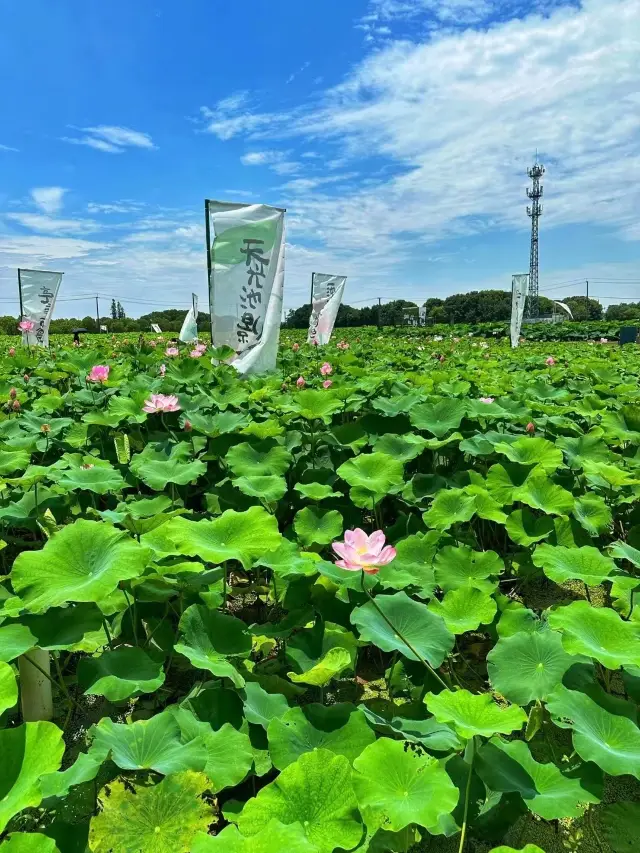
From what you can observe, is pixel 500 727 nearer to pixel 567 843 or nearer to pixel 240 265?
pixel 567 843

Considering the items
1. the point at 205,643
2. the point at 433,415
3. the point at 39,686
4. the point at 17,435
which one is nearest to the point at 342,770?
the point at 205,643

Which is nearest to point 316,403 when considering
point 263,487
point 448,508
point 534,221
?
point 263,487

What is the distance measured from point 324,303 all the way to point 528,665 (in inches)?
405

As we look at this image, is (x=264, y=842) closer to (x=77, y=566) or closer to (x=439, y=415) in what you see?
(x=77, y=566)

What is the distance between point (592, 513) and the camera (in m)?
1.75

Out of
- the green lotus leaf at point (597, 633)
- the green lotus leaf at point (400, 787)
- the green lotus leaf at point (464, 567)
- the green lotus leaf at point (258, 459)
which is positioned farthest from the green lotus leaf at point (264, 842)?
the green lotus leaf at point (258, 459)

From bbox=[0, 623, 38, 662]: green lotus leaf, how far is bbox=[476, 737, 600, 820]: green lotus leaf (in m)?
0.81

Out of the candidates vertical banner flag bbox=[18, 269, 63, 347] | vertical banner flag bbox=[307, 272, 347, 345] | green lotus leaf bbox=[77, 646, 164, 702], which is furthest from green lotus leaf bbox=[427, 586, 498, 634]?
vertical banner flag bbox=[18, 269, 63, 347]

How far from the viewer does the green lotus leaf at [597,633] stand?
3.38 ft

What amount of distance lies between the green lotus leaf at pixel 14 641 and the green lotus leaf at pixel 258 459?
1064mm

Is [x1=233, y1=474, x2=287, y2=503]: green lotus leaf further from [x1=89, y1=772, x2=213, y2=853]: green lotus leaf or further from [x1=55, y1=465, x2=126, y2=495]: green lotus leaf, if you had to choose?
[x1=89, y1=772, x2=213, y2=853]: green lotus leaf

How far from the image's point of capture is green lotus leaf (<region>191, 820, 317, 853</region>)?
66 cm

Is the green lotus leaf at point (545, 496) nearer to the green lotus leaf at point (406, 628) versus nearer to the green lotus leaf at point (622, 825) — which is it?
the green lotus leaf at point (406, 628)

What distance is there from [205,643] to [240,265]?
13.6 ft
